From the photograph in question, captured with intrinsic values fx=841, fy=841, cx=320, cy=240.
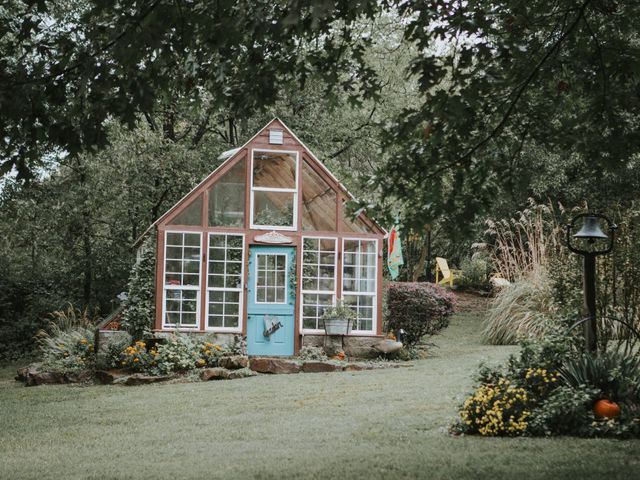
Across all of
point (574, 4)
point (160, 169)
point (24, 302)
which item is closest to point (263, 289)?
point (160, 169)

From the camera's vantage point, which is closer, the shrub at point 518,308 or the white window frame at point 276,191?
the shrub at point 518,308

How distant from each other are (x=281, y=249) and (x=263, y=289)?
2.60 feet

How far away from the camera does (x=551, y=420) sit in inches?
275

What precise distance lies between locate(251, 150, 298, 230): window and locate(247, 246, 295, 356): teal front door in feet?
1.70

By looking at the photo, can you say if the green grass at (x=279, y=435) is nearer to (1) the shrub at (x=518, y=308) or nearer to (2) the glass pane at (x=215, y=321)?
(2) the glass pane at (x=215, y=321)

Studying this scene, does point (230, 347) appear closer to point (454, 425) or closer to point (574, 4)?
point (454, 425)

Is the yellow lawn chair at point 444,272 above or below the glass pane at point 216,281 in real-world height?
above

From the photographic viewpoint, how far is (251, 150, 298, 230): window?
599 inches

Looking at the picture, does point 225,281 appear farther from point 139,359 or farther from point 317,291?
point 139,359

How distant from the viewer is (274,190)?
1525 cm

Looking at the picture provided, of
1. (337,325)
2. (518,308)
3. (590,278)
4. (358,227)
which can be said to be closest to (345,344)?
(337,325)

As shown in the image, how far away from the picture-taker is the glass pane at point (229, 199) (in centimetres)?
1501

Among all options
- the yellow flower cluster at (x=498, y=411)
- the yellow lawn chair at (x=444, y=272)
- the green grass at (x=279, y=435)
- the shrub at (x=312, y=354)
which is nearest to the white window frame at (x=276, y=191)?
the shrub at (x=312, y=354)

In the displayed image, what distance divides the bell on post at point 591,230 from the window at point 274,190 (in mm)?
7624
